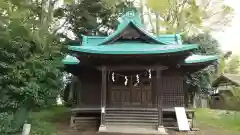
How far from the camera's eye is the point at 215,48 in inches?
1048

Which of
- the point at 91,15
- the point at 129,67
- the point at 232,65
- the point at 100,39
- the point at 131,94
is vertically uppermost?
the point at 91,15

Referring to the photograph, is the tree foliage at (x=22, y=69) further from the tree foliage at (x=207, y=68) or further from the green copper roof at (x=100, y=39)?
the tree foliage at (x=207, y=68)

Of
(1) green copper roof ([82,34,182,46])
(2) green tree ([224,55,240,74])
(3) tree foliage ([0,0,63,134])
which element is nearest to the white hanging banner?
(1) green copper roof ([82,34,182,46])

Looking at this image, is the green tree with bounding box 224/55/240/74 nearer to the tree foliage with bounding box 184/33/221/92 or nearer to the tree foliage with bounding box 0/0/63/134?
the tree foliage with bounding box 184/33/221/92

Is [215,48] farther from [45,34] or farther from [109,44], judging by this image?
[45,34]

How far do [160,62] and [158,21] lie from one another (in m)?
15.6

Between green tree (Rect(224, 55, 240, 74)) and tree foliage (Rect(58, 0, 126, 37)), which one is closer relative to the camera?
tree foliage (Rect(58, 0, 126, 37))

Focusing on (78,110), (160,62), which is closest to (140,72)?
(160,62)

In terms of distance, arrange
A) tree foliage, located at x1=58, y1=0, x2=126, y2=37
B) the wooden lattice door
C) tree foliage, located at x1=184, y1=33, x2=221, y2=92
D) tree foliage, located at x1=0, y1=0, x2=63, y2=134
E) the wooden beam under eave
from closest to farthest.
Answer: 1. tree foliage, located at x1=0, y1=0, x2=63, y2=134
2. the wooden beam under eave
3. the wooden lattice door
4. tree foliage, located at x1=58, y1=0, x2=126, y2=37
5. tree foliage, located at x1=184, y1=33, x2=221, y2=92

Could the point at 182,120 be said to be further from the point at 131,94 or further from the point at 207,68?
the point at 207,68

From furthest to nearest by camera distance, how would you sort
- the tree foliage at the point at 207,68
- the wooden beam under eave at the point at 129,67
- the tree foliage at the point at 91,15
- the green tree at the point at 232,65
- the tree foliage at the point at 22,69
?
the green tree at the point at 232,65 → the tree foliage at the point at 207,68 → the tree foliage at the point at 91,15 → the wooden beam under eave at the point at 129,67 → the tree foliage at the point at 22,69

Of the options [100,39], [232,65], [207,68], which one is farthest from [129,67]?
[232,65]

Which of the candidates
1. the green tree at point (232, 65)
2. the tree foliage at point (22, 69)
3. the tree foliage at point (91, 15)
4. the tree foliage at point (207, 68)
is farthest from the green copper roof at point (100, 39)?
the green tree at point (232, 65)

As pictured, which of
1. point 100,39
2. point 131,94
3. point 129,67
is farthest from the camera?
point 100,39
